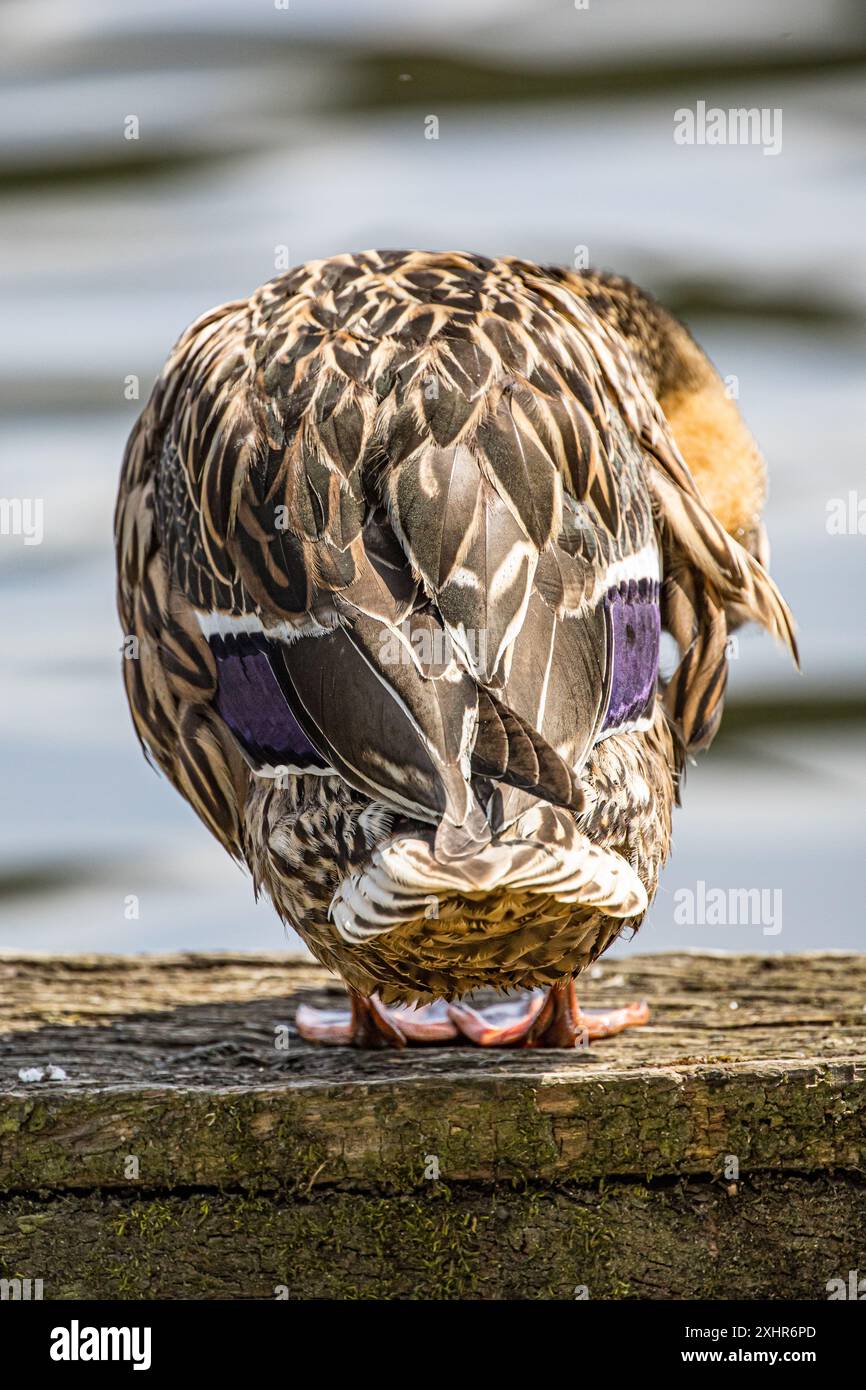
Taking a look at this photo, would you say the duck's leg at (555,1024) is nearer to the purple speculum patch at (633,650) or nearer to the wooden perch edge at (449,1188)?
the purple speculum patch at (633,650)

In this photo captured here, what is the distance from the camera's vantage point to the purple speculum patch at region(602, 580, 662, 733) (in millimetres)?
3105

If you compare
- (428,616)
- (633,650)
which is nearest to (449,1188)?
(428,616)

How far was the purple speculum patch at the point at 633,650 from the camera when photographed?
→ 311 cm

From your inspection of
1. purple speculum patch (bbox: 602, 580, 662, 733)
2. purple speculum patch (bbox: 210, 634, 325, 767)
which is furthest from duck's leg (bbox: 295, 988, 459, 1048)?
purple speculum patch (bbox: 602, 580, 662, 733)

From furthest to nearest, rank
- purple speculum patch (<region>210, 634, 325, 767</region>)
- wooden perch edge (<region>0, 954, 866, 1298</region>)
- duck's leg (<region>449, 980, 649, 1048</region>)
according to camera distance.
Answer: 1. duck's leg (<region>449, 980, 649, 1048</region>)
2. purple speculum patch (<region>210, 634, 325, 767</region>)
3. wooden perch edge (<region>0, 954, 866, 1298</region>)

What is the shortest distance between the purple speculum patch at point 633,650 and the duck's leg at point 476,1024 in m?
0.73

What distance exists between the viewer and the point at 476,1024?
391cm

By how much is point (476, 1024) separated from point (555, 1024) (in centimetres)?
23

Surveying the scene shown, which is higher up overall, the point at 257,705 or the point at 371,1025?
the point at 257,705

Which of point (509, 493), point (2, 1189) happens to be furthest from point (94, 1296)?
point (509, 493)

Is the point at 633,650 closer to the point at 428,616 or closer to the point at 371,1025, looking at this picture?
the point at 428,616

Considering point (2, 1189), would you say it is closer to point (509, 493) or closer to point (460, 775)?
point (460, 775)

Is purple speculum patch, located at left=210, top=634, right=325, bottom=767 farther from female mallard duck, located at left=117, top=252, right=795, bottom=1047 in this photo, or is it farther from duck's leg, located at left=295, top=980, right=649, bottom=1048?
duck's leg, located at left=295, top=980, right=649, bottom=1048

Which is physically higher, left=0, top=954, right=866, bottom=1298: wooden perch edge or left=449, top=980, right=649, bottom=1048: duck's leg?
left=0, top=954, right=866, bottom=1298: wooden perch edge
